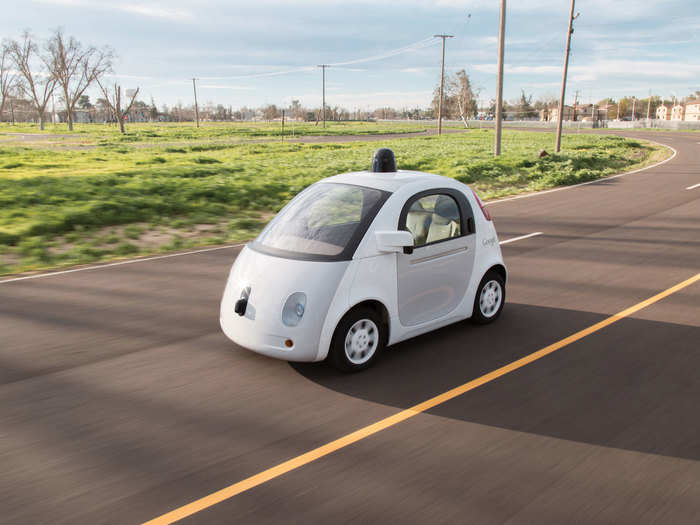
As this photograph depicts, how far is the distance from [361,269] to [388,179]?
1.16 metres

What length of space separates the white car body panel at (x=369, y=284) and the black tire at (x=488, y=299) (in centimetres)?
15

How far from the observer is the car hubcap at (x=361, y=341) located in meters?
4.96

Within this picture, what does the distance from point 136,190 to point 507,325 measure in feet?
39.1

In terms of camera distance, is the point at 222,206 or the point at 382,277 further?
the point at 222,206

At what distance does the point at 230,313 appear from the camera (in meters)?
5.08

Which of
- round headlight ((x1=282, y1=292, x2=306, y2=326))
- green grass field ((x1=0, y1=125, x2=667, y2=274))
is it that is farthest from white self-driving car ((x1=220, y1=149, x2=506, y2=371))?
green grass field ((x1=0, y1=125, x2=667, y2=274))

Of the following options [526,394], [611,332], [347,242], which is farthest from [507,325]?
[347,242]

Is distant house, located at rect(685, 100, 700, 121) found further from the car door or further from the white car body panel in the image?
the white car body panel

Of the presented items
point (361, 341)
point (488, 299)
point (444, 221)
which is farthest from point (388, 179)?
point (488, 299)

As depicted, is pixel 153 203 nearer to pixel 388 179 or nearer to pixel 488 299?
pixel 388 179

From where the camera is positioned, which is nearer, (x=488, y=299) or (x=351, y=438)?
(x=351, y=438)

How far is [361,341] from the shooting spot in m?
5.04

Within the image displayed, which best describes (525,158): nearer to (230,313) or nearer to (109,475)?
(230,313)

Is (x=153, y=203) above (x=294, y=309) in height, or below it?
below
